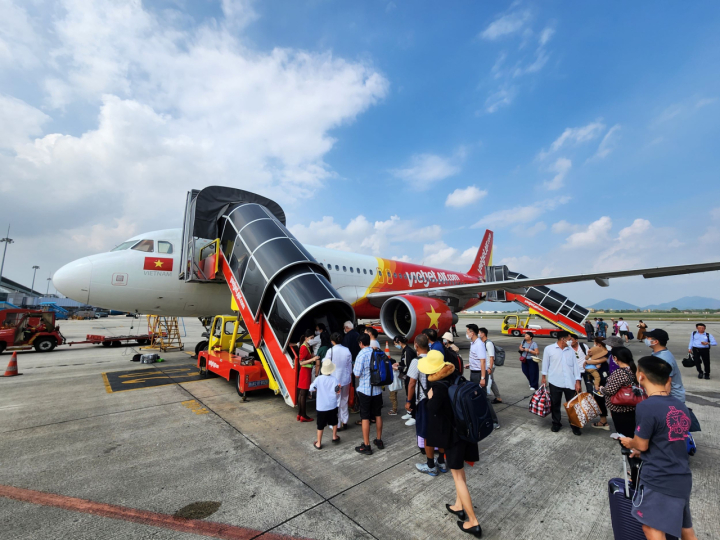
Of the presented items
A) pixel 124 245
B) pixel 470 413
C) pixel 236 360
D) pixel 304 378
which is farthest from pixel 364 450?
pixel 124 245

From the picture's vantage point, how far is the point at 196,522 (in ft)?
9.34

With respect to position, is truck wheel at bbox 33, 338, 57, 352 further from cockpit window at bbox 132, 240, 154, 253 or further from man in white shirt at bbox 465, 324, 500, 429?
man in white shirt at bbox 465, 324, 500, 429

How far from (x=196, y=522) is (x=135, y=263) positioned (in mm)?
7906

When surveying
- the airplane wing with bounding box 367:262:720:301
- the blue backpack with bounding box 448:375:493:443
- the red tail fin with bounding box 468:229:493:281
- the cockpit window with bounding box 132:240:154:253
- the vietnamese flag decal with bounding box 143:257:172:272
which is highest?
the red tail fin with bounding box 468:229:493:281

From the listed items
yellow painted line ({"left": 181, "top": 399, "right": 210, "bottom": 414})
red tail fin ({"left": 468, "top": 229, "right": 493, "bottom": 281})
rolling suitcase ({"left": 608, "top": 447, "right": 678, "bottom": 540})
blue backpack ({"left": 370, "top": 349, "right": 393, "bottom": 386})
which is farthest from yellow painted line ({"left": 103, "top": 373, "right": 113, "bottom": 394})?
red tail fin ({"left": 468, "top": 229, "right": 493, "bottom": 281})

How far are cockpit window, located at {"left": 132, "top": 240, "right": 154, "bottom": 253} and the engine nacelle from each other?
7.30 meters

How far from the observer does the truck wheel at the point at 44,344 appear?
14.3 metres

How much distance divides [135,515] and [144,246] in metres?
7.94

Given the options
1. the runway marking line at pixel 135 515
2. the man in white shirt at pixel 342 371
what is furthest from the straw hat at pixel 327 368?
the runway marking line at pixel 135 515

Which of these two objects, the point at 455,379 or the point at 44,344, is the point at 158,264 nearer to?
the point at 455,379

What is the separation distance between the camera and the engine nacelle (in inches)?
405

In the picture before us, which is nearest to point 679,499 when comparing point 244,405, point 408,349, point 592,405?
point 592,405

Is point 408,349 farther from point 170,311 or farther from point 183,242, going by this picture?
point 170,311

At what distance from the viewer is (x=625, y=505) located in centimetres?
232
